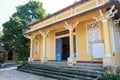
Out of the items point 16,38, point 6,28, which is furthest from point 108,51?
point 6,28

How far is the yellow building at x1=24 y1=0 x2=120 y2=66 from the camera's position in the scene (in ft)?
22.3

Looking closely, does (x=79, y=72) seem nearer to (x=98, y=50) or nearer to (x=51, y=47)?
(x=98, y=50)

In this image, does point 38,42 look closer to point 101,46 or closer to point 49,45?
point 49,45

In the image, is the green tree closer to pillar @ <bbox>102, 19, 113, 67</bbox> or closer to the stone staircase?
the stone staircase

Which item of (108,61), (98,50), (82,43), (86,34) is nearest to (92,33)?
(86,34)

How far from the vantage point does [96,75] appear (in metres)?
6.12

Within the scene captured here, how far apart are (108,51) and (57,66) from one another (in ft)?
12.2

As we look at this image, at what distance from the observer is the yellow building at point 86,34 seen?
679cm

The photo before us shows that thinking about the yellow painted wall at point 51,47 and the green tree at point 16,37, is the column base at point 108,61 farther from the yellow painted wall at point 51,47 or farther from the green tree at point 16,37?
the green tree at point 16,37

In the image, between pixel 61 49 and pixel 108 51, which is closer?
pixel 108 51

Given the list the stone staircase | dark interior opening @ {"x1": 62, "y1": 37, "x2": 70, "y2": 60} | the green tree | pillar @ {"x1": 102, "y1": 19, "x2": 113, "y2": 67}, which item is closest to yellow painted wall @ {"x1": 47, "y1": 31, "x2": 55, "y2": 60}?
dark interior opening @ {"x1": 62, "y1": 37, "x2": 70, "y2": 60}

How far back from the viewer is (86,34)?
8.97 meters

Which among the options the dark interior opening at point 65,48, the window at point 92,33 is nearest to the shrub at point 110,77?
the window at point 92,33

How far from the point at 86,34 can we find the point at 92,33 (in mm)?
487
